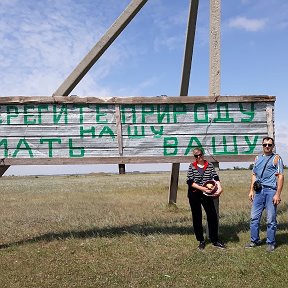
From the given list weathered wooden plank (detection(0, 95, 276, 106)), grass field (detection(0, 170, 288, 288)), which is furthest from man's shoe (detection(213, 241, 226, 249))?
weathered wooden plank (detection(0, 95, 276, 106))

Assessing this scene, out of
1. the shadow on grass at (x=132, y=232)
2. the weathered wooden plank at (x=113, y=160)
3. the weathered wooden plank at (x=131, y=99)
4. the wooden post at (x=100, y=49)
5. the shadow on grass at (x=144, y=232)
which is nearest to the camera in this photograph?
the weathered wooden plank at (x=113, y=160)

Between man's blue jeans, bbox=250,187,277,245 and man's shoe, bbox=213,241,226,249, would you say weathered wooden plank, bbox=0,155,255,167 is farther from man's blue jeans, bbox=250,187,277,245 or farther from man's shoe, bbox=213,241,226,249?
man's shoe, bbox=213,241,226,249

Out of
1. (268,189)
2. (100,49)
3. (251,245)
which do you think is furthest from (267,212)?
(100,49)

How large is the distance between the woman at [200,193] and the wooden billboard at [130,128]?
2.37 feet

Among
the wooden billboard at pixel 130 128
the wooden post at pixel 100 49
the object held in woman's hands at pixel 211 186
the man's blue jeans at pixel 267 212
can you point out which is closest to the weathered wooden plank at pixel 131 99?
the wooden billboard at pixel 130 128

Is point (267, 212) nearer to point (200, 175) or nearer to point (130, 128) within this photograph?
point (200, 175)

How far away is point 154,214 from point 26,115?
6057mm

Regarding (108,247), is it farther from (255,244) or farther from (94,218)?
(94,218)

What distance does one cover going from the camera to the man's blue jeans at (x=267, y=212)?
7.28 m

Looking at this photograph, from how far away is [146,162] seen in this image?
28.0ft

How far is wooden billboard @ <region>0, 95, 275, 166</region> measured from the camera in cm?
852

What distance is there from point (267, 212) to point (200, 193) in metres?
1.23

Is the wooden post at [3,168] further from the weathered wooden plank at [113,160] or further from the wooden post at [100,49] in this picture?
the wooden post at [100,49]

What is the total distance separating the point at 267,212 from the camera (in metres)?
7.36
